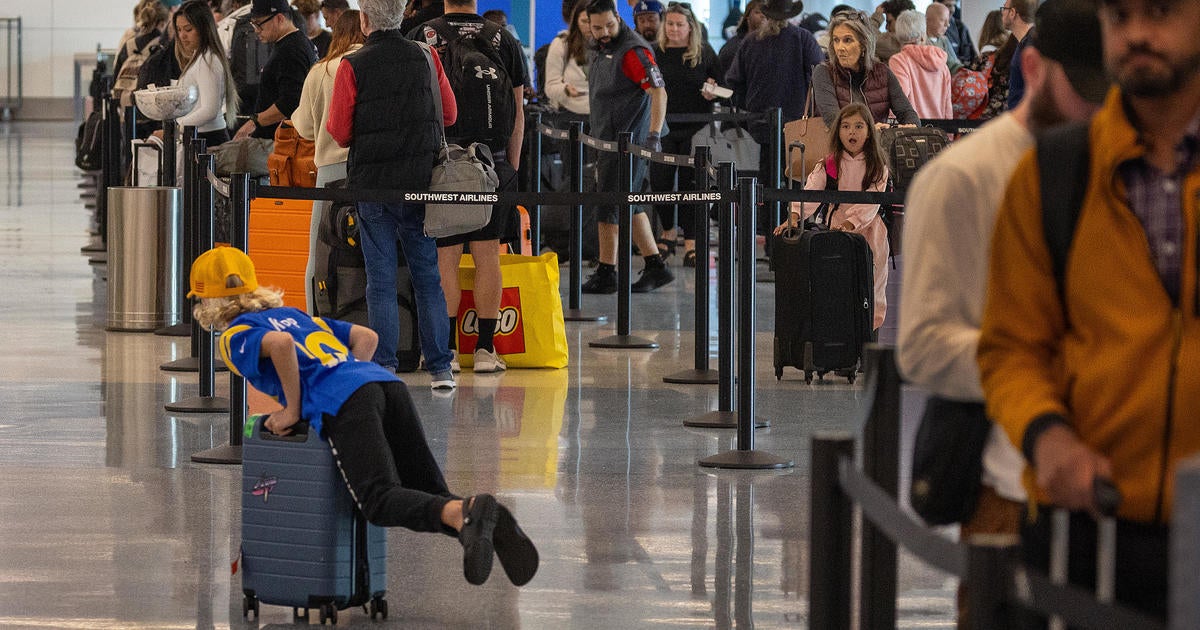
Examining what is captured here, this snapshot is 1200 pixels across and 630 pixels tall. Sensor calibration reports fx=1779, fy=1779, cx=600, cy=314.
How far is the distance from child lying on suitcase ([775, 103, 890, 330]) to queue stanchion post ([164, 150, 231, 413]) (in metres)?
2.94

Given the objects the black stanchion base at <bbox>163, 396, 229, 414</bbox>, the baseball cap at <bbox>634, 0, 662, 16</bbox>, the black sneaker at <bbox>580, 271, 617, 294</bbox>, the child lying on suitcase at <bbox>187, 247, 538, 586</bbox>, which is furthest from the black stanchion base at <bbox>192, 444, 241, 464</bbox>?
the baseball cap at <bbox>634, 0, 662, 16</bbox>

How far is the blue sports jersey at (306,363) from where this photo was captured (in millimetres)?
4602

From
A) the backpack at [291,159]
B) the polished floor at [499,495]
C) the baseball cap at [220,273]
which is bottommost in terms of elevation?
the polished floor at [499,495]

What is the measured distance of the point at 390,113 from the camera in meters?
7.64

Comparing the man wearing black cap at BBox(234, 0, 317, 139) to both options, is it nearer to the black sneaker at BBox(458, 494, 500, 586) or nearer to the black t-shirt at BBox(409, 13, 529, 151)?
the black t-shirt at BBox(409, 13, 529, 151)

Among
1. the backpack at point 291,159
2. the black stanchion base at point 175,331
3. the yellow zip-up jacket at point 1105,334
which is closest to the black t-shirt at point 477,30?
the backpack at point 291,159

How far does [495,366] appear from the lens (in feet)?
28.7

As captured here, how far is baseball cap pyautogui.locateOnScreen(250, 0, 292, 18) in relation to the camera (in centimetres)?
1007

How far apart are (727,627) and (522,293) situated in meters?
4.47

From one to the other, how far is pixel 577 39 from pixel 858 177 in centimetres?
428

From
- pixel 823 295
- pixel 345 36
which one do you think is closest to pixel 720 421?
pixel 823 295

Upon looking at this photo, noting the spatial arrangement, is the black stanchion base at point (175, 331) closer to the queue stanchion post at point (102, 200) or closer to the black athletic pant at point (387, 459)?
the queue stanchion post at point (102, 200)

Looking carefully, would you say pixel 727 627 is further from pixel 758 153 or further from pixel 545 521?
pixel 758 153

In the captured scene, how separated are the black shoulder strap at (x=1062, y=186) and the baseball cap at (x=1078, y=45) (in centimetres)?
23
